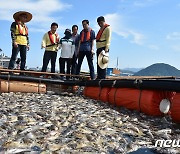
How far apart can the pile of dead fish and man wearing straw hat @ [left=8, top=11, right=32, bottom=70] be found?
5.40 meters

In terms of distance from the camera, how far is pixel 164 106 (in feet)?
27.3

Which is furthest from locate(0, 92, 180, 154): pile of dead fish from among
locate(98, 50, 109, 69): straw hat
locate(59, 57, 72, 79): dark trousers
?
locate(59, 57, 72, 79): dark trousers

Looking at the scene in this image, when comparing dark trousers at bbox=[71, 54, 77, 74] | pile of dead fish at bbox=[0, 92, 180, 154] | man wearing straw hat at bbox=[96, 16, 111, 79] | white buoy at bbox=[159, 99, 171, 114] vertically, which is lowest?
pile of dead fish at bbox=[0, 92, 180, 154]

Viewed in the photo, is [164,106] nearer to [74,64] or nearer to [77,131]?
[77,131]

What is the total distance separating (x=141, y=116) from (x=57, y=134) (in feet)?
12.0

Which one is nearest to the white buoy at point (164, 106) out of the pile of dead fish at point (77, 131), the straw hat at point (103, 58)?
the pile of dead fish at point (77, 131)

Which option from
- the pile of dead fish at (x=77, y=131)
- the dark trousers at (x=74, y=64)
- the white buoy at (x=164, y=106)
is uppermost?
the dark trousers at (x=74, y=64)

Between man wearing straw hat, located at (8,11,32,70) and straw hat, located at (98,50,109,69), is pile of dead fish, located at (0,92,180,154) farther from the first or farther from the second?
man wearing straw hat, located at (8,11,32,70)

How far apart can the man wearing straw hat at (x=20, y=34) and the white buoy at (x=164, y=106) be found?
7523 mm

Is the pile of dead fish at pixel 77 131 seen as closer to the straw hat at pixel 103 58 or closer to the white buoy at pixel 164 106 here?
the white buoy at pixel 164 106

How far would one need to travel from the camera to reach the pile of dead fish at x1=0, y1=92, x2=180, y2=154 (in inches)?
195

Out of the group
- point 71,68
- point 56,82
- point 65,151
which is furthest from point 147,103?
point 71,68

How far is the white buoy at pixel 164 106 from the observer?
27.2 ft

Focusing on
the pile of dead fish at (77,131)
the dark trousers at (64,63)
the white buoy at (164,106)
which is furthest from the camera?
the dark trousers at (64,63)
